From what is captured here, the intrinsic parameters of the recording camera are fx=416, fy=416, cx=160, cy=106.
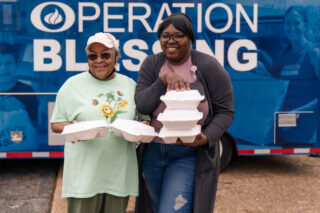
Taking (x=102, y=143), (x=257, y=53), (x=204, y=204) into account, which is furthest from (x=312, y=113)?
(x=102, y=143)

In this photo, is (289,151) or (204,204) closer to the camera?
(204,204)

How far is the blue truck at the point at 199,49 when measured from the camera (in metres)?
5.12

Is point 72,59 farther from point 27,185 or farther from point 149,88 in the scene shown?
point 149,88

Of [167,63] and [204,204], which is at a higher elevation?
[167,63]

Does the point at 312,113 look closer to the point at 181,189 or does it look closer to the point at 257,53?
the point at 257,53

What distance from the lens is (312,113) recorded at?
5.49 m

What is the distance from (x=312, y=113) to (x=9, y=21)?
404 centimetres

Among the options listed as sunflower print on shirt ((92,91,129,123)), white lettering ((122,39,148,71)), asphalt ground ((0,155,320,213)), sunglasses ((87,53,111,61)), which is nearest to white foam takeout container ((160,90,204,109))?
sunflower print on shirt ((92,91,129,123))

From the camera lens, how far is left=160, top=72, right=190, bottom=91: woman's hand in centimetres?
221

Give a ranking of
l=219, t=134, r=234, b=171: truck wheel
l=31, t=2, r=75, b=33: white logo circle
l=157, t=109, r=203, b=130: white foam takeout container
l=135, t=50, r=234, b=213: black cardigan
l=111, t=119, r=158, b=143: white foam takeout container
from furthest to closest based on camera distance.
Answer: l=219, t=134, r=234, b=171: truck wheel < l=31, t=2, r=75, b=33: white logo circle < l=135, t=50, r=234, b=213: black cardigan < l=111, t=119, r=158, b=143: white foam takeout container < l=157, t=109, r=203, b=130: white foam takeout container

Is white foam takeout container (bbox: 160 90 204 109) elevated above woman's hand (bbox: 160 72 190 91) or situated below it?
below

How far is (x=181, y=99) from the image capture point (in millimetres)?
2139

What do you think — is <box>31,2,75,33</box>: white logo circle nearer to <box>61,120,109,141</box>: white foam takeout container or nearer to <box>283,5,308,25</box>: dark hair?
<box>283,5,308,25</box>: dark hair

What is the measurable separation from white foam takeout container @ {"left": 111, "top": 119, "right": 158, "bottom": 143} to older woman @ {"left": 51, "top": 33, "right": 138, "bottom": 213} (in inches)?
4.4
